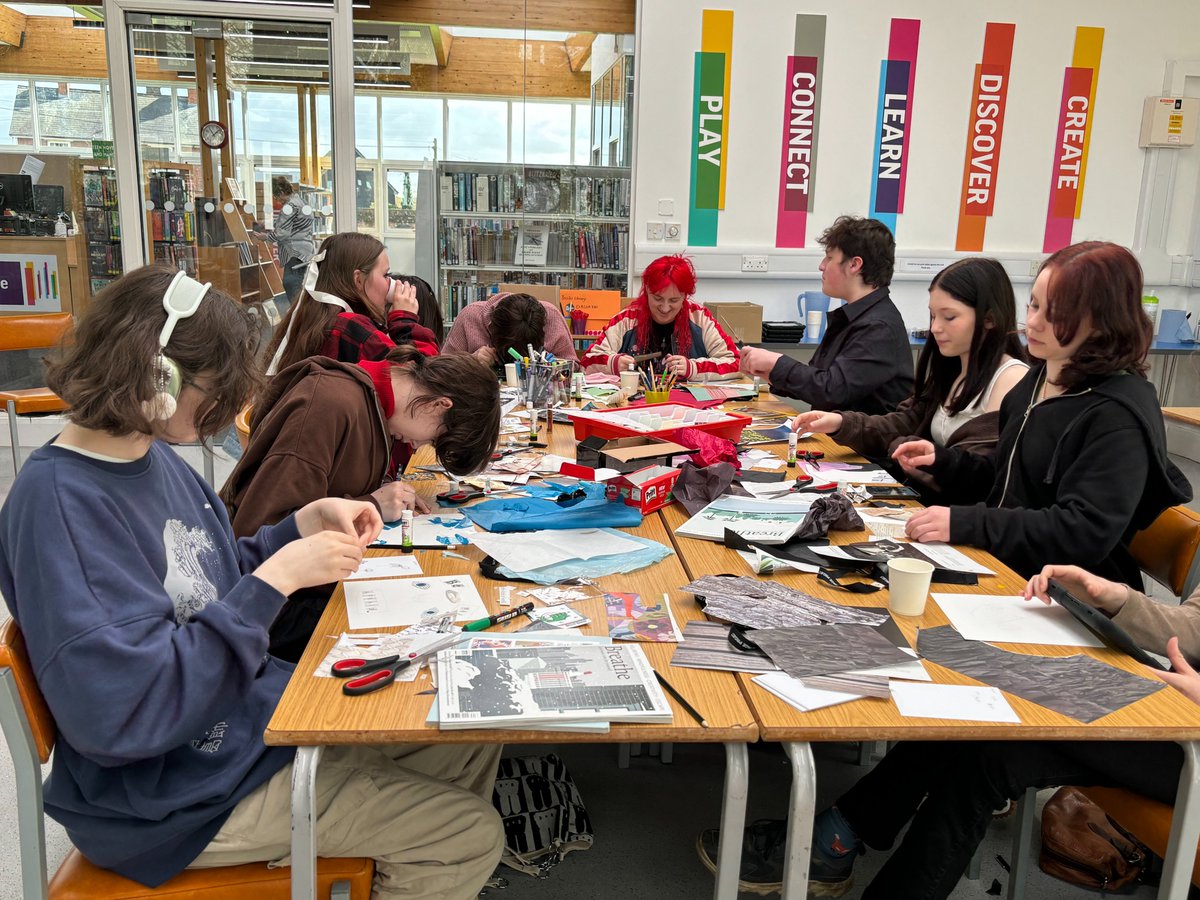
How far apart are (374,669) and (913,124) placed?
19.4 ft

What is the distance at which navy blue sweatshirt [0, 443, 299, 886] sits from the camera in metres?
1.18

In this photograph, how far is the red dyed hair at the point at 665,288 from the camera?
4.44 m

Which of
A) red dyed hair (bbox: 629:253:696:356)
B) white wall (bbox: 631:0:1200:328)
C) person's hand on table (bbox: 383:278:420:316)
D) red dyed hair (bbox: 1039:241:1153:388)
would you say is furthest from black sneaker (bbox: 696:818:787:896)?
white wall (bbox: 631:0:1200:328)

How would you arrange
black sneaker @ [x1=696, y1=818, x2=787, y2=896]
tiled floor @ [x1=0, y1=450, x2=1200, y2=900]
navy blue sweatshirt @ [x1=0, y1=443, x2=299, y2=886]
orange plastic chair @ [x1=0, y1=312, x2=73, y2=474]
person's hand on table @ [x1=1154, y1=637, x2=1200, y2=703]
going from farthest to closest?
orange plastic chair @ [x1=0, y1=312, x2=73, y2=474] → tiled floor @ [x1=0, y1=450, x2=1200, y2=900] → black sneaker @ [x1=696, y1=818, x2=787, y2=896] → person's hand on table @ [x1=1154, y1=637, x2=1200, y2=703] → navy blue sweatshirt @ [x1=0, y1=443, x2=299, y2=886]

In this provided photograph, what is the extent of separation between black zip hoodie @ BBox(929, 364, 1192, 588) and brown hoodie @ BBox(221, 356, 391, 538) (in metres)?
1.33

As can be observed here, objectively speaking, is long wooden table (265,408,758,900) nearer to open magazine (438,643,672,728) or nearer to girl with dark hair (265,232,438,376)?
open magazine (438,643,672,728)

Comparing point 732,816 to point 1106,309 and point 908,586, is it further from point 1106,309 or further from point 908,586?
point 1106,309

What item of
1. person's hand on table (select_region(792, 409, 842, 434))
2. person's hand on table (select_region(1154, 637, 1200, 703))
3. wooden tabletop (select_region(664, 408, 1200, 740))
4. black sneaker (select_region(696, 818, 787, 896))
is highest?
person's hand on table (select_region(792, 409, 842, 434))

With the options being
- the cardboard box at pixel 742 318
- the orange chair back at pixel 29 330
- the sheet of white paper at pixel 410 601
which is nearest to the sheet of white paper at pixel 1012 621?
the sheet of white paper at pixel 410 601

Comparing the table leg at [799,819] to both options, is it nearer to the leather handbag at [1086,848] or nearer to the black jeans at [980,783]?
the black jeans at [980,783]

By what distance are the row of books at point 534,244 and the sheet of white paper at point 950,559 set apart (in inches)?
178

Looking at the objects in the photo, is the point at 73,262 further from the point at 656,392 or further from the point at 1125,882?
the point at 1125,882

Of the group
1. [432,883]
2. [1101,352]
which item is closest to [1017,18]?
[1101,352]

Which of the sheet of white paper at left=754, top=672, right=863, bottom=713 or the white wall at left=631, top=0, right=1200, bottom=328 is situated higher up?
the white wall at left=631, top=0, right=1200, bottom=328
